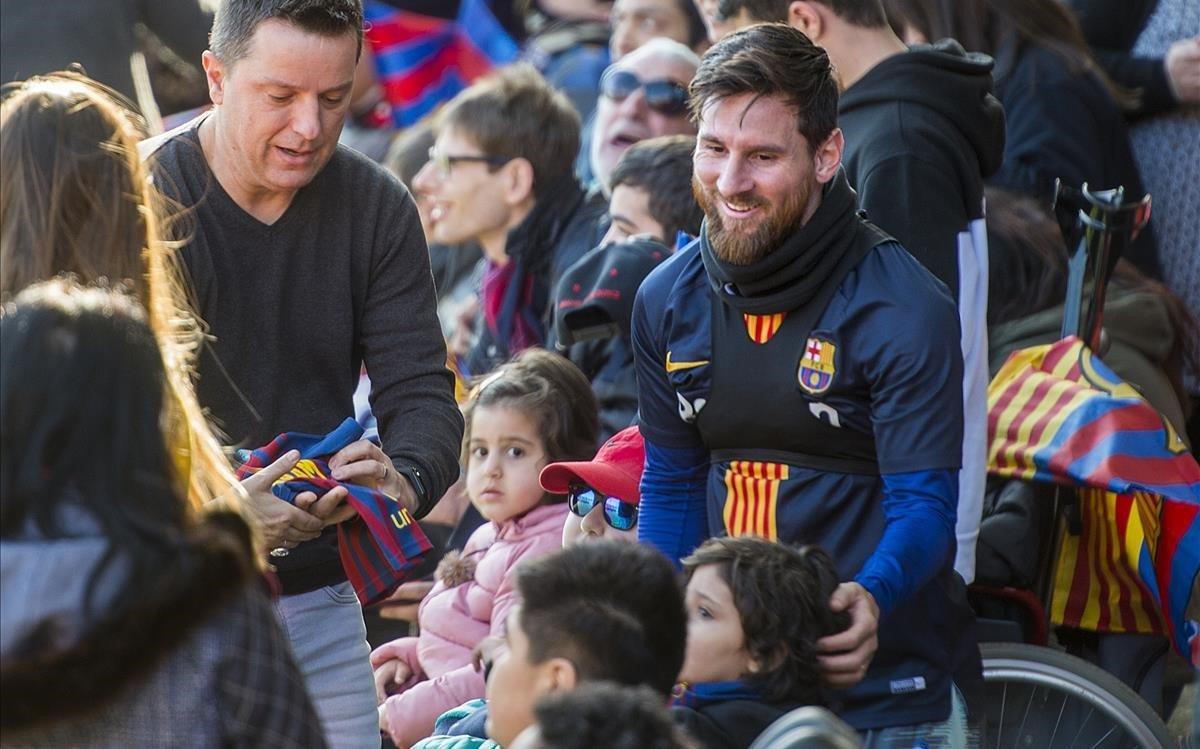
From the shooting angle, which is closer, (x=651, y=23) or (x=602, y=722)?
(x=602, y=722)

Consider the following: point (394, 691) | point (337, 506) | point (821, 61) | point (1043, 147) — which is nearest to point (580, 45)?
point (1043, 147)

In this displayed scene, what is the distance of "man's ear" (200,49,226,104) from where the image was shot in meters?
3.42

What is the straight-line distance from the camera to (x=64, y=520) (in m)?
2.10

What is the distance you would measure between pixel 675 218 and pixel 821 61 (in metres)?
1.78

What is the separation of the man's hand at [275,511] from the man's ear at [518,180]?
3.17m

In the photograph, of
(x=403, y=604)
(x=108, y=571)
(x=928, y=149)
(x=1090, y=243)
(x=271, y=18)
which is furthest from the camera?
(x=403, y=604)

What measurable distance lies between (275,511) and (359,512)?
160 millimetres

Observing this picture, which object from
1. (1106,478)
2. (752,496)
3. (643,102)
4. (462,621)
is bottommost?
(462,621)

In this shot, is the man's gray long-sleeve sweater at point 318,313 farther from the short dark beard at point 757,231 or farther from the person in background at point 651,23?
the person in background at point 651,23

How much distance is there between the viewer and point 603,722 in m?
2.14

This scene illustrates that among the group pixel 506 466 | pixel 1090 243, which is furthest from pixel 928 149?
pixel 506 466

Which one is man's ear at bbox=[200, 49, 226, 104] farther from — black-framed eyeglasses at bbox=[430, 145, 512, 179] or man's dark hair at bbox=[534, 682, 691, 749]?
black-framed eyeglasses at bbox=[430, 145, 512, 179]

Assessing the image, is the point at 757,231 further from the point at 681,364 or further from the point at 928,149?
the point at 928,149

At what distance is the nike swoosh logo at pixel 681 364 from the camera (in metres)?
3.51
